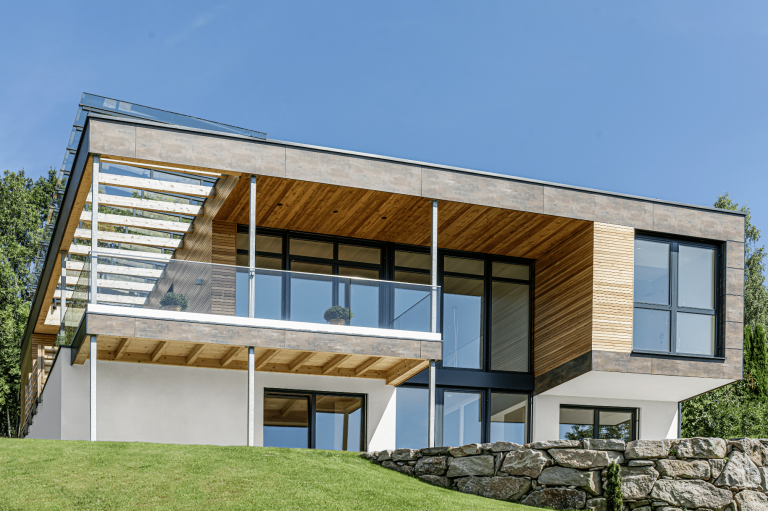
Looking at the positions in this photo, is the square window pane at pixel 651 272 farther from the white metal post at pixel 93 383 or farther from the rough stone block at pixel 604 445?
the white metal post at pixel 93 383

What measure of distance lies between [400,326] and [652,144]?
42.7 metres

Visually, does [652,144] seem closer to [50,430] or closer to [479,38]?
[479,38]

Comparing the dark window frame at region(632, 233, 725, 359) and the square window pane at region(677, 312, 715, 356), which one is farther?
the square window pane at region(677, 312, 715, 356)

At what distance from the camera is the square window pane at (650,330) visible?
1606 centimetres

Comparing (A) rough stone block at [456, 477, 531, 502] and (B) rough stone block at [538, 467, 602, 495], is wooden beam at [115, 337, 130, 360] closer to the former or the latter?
(A) rough stone block at [456, 477, 531, 502]

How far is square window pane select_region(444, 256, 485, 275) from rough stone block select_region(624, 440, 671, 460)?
7.27m

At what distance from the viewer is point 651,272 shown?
53.7 ft

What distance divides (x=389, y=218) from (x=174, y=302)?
454cm

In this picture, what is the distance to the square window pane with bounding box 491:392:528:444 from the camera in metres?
17.3

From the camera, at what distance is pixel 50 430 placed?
15.4 metres

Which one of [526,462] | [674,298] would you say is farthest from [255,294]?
[674,298]

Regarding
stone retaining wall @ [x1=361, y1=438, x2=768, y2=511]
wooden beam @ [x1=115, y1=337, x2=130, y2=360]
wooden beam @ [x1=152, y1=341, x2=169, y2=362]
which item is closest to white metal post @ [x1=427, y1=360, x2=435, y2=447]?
stone retaining wall @ [x1=361, y1=438, x2=768, y2=511]

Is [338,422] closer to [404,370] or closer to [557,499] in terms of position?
[404,370]

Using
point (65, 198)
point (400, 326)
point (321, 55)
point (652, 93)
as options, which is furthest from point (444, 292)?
point (321, 55)
